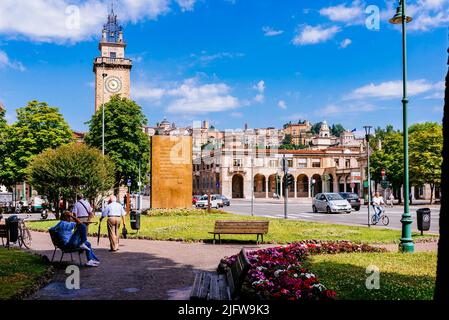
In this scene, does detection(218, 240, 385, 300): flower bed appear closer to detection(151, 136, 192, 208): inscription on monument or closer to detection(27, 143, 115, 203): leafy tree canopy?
detection(151, 136, 192, 208): inscription on monument

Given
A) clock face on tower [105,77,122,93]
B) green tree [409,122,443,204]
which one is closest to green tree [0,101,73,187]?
clock face on tower [105,77,122,93]

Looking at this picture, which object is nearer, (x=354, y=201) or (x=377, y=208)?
(x=377, y=208)

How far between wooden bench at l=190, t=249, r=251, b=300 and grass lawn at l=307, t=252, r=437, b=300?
173 centimetres

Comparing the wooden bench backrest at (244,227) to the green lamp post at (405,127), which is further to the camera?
the wooden bench backrest at (244,227)

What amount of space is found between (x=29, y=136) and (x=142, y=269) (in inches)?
1602

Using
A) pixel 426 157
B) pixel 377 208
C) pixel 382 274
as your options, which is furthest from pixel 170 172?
pixel 426 157

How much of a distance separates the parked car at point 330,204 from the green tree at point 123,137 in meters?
20.3

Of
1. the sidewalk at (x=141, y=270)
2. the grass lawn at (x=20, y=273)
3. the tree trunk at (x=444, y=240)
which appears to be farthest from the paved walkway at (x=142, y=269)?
the tree trunk at (x=444, y=240)

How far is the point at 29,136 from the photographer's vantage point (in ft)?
155

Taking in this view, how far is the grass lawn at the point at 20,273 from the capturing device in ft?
26.7

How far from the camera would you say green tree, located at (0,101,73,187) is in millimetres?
46688

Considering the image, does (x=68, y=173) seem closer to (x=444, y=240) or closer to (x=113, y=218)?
(x=113, y=218)

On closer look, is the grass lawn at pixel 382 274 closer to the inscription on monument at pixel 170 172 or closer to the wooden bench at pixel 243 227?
the wooden bench at pixel 243 227
